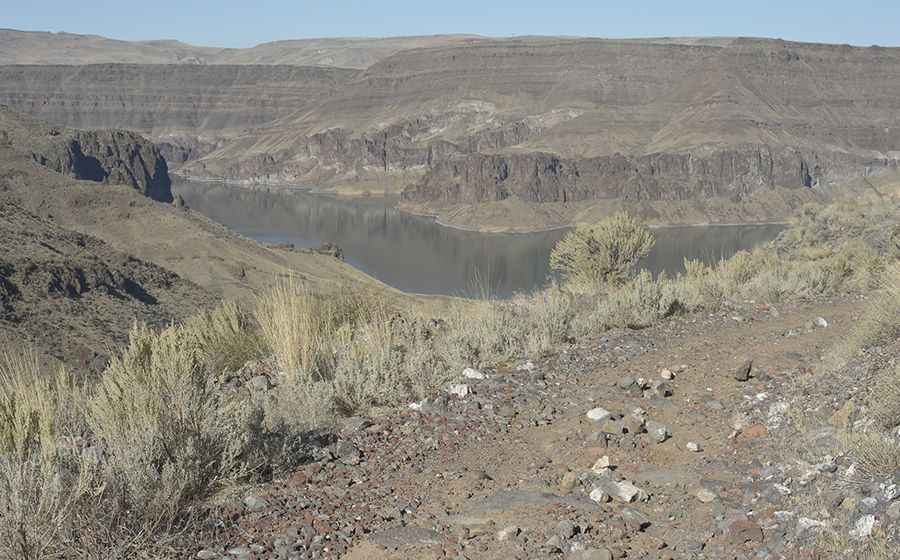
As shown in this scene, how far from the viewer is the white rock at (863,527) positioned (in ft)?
13.2

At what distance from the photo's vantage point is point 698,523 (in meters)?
4.79

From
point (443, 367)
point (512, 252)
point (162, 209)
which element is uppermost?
point (443, 367)

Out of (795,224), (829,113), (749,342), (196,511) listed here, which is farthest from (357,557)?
(829,113)

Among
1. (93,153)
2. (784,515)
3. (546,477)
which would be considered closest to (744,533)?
(784,515)

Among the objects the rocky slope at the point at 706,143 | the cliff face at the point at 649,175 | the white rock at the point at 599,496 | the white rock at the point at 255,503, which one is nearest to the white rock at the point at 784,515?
the white rock at the point at 599,496

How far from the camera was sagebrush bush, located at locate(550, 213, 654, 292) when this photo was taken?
22500 millimetres

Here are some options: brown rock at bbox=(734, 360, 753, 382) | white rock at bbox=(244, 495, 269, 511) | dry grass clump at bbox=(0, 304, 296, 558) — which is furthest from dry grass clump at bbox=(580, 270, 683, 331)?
white rock at bbox=(244, 495, 269, 511)

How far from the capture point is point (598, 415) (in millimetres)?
6680

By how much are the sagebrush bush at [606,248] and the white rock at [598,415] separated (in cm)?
1503

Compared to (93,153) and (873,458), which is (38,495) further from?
(93,153)

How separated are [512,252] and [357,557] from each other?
368 ft

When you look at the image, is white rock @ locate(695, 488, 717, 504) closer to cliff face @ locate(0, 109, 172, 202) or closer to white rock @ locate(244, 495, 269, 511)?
white rock @ locate(244, 495, 269, 511)

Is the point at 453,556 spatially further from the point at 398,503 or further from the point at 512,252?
the point at 512,252

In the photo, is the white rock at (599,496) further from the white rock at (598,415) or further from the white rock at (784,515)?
the white rock at (598,415)
